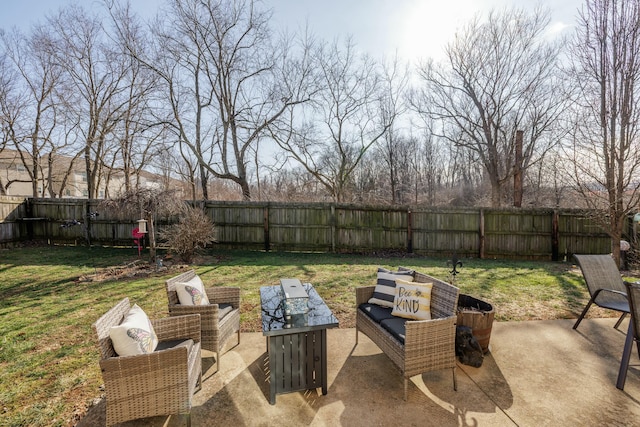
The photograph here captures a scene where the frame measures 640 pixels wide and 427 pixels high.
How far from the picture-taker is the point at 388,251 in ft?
29.8

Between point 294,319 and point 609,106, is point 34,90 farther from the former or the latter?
point 609,106

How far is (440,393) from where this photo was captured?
8.27 ft

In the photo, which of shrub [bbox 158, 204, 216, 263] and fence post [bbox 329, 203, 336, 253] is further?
fence post [bbox 329, 203, 336, 253]

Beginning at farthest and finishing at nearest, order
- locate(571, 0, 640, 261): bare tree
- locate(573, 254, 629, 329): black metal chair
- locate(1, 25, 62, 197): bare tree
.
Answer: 1. locate(1, 25, 62, 197): bare tree
2. locate(571, 0, 640, 261): bare tree
3. locate(573, 254, 629, 329): black metal chair

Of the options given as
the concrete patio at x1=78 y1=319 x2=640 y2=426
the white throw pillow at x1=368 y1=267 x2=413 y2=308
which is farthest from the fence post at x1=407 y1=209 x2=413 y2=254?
the white throw pillow at x1=368 y1=267 x2=413 y2=308

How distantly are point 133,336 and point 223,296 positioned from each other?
1350 mm

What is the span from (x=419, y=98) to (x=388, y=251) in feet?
22.6

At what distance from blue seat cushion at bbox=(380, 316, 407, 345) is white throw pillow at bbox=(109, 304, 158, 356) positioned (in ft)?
6.38

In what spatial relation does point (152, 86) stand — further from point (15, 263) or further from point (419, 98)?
point (419, 98)

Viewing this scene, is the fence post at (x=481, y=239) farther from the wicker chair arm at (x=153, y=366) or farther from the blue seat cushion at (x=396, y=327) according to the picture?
the wicker chair arm at (x=153, y=366)

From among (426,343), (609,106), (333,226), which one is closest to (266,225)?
(333,226)

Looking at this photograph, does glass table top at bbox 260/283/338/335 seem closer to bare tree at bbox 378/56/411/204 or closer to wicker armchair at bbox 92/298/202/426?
wicker armchair at bbox 92/298/202/426

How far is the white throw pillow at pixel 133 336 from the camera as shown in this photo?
2.03 m

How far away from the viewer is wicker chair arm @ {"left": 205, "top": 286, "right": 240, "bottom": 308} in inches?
134
